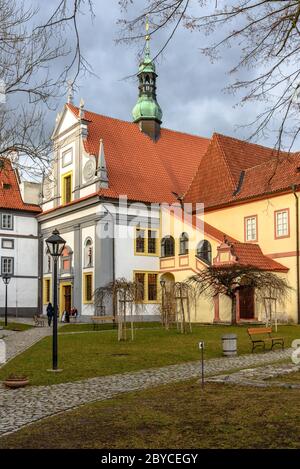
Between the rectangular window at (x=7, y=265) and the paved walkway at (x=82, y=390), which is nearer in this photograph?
the paved walkway at (x=82, y=390)

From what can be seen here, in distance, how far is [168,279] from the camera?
40.0 m

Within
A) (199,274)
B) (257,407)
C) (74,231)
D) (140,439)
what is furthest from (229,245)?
(140,439)

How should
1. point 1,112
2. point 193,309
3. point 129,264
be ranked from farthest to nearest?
point 129,264 < point 193,309 < point 1,112

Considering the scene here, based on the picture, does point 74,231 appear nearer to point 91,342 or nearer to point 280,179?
point 280,179

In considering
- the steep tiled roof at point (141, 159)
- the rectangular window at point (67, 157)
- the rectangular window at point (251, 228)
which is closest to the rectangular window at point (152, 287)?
the steep tiled roof at point (141, 159)

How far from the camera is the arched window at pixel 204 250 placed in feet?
119

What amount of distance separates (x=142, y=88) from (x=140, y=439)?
44689 millimetres

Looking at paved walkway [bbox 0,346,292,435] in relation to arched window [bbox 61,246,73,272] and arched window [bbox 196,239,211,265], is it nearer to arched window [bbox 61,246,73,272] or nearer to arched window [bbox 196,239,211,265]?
arched window [bbox 196,239,211,265]

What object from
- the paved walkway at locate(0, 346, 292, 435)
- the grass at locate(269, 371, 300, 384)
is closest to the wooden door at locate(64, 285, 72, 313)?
the paved walkway at locate(0, 346, 292, 435)

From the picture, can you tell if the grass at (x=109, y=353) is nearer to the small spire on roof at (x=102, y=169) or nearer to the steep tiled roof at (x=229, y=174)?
the steep tiled roof at (x=229, y=174)

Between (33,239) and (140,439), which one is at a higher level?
(33,239)

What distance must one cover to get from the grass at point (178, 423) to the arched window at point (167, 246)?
28.6 m

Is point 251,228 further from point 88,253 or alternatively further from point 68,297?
point 68,297

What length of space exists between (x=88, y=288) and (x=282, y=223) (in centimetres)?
1381
